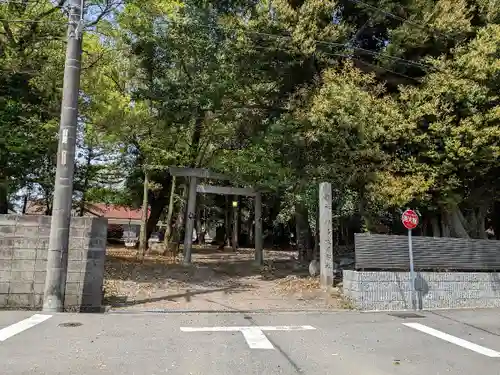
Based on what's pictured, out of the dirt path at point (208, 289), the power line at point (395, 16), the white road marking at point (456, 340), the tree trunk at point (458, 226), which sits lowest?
the white road marking at point (456, 340)

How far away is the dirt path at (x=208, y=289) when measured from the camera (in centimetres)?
1016

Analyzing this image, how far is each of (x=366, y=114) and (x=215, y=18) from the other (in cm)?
575

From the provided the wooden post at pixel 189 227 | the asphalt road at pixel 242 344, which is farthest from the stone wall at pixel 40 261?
the wooden post at pixel 189 227

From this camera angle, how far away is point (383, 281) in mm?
10641

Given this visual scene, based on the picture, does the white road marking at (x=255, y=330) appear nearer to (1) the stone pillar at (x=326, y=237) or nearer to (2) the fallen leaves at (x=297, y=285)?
(1) the stone pillar at (x=326, y=237)

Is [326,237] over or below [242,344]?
over

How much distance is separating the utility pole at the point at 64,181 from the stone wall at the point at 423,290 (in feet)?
20.7

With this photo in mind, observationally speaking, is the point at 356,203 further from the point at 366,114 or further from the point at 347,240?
the point at 347,240

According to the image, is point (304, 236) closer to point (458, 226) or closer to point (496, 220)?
point (458, 226)

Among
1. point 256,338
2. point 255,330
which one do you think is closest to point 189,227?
point 255,330

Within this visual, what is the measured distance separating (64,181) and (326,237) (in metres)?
6.64

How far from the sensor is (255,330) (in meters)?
7.68

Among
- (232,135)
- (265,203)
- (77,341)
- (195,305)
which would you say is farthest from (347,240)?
(77,341)

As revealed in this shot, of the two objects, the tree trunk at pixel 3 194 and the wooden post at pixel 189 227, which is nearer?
the tree trunk at pixel 3 194
